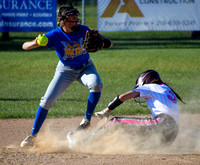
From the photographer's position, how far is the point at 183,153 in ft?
15.2

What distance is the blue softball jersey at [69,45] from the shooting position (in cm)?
504

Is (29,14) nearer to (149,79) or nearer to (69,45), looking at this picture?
(69,45)

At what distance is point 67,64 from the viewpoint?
516 cm

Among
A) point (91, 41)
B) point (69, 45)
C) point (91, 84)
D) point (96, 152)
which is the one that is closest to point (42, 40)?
point (69, 45)

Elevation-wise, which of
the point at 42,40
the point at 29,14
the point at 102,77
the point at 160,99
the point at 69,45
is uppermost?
the point at 42,40

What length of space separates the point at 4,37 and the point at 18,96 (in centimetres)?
1060

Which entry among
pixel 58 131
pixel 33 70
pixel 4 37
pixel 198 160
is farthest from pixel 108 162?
pixel 4 37

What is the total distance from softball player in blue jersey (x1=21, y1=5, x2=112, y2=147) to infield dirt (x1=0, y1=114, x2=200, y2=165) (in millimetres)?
298

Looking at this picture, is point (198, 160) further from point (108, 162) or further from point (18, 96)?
point (18, 96)

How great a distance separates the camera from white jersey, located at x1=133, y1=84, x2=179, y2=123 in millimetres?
4434

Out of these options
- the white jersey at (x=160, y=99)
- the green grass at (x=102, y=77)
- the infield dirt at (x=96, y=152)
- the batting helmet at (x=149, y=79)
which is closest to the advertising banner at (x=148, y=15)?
the green grass at (x=102, y=77)

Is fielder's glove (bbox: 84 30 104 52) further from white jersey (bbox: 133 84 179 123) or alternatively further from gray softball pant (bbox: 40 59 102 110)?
white jersey (bbox: 133 84 179 123)

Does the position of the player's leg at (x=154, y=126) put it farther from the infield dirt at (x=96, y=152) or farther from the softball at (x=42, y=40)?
the softball at (x=42, y=40)

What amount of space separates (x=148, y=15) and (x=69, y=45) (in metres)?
10.1
